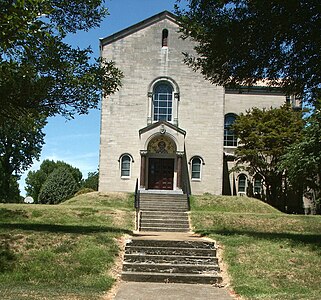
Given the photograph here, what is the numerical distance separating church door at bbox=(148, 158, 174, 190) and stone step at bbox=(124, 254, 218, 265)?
18.7 meters

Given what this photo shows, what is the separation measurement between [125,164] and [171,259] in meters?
19.5

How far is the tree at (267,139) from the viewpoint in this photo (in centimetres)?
3136

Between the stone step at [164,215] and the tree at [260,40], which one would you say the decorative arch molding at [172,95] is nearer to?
the stone step at [164,215]

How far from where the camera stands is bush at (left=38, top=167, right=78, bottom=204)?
131 feet

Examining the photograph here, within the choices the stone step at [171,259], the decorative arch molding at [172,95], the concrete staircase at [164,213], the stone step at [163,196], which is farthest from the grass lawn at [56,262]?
the decorative arch molding at [172,95]

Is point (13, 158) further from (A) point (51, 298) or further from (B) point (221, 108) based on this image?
(A) point (51, 298)

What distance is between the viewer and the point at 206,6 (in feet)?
48.8

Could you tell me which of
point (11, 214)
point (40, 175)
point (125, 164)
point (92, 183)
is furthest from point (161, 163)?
point (40, 175)

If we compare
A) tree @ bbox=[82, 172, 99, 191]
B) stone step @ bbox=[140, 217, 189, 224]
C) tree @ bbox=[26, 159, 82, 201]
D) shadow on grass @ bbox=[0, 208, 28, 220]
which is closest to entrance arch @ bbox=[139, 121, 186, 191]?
stone step @ bbox=[140, 217, 189, 224]

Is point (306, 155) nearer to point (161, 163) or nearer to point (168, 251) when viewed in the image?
point (161, 163)

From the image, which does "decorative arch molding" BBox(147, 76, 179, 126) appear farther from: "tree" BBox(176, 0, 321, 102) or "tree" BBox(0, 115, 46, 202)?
"tree" BBox(0, 115, 46, 202)

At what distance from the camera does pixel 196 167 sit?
3209cm

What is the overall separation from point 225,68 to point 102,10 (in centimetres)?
467

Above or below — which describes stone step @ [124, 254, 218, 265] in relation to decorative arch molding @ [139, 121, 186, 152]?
below
